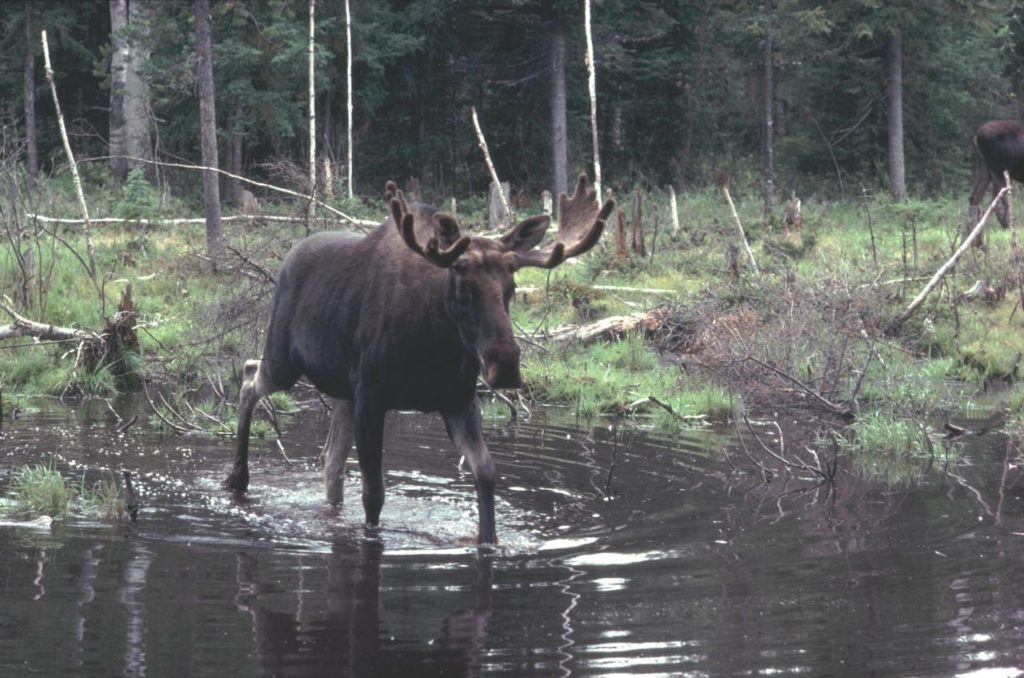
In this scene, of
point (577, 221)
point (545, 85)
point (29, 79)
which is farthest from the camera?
point (545, 85)

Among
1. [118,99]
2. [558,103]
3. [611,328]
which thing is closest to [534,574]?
[611,328]

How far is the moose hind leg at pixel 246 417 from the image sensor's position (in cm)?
1057

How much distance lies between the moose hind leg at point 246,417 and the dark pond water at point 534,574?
0.15 metres

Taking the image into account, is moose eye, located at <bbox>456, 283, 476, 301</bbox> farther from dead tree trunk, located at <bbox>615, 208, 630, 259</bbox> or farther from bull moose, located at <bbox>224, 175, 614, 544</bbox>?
dead tree trunk, located at <bbox>615, 208, 630, 259</bbox>

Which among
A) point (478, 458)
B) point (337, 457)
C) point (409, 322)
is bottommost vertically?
point (337, 457)

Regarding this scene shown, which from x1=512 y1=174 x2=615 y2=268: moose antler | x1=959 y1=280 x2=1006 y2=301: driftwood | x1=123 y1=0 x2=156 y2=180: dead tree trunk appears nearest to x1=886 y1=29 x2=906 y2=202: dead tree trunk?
x1=959 y1=280 x2=1006 y2=301: driftwood

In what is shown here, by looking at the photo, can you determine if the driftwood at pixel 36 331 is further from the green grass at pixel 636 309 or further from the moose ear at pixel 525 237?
the moose ear at pixel 525 237

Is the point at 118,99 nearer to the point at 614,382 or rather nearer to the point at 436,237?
the point at 614,382

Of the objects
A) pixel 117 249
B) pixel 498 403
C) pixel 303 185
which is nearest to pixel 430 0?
pixel 117 249

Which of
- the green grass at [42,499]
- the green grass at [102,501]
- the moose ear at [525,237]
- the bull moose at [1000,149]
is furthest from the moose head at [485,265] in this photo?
the bull moose at [1000,149]

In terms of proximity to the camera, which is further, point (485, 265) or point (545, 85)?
point (545, 85)

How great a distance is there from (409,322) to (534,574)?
5.76 feet

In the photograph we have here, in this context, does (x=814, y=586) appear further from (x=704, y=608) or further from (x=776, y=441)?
(x=776, y=441)

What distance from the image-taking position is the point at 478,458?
352 inches
